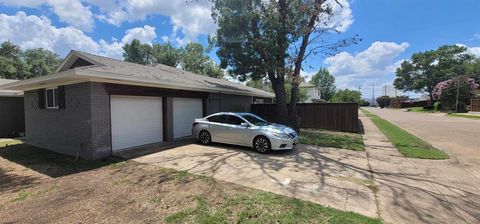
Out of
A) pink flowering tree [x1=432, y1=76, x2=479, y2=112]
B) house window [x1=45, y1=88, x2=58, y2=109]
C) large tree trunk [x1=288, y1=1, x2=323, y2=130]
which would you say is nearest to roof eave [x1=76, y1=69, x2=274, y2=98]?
house window [x1=45, y1=88, x2=58, y2=109]

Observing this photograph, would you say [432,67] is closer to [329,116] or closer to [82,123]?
[329,116]

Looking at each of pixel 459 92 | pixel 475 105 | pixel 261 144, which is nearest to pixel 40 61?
pixel 261 144

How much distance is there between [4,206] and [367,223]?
6.26m

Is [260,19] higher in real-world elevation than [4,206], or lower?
higher

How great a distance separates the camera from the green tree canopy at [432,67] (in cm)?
5234

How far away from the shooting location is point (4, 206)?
4.55 metres

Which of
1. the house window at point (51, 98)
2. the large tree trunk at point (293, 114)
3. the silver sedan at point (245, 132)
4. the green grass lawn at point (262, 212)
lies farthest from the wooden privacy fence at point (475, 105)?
the house window at point (51, 98)

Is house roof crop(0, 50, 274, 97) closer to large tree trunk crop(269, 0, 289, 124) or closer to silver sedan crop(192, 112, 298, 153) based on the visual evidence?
silver sedan crop(192, 112, 298, 153)

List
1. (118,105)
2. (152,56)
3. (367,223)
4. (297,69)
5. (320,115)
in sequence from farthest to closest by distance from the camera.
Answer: (152,56) → (320,115) → (297,69) → (118,105) → (367,223)

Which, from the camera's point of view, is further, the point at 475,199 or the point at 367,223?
the point at 475,199

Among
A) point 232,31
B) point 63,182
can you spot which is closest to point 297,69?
point 232,31

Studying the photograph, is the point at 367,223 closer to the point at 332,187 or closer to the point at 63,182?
the point at 332,187

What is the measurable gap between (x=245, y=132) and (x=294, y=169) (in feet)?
9.27

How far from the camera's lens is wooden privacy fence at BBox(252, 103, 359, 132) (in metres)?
15.2
